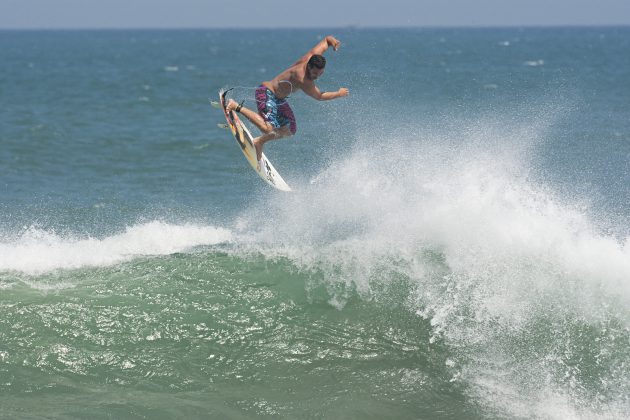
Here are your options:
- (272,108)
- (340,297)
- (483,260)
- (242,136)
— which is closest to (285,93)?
(272,108)

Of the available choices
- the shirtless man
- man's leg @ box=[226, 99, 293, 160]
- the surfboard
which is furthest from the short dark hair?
the surfboard

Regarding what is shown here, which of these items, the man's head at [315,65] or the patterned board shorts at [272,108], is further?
the patterned board shorts at [272,108]

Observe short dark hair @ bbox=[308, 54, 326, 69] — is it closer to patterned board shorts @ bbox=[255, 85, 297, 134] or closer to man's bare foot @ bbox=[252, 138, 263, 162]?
patterned board shorts @ bbox=[255, 85, 297, 134]

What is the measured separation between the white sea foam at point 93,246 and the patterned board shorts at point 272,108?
229 cm

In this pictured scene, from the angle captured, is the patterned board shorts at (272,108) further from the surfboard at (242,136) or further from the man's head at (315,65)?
the man's head at (315,65)

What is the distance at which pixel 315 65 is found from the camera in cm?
966

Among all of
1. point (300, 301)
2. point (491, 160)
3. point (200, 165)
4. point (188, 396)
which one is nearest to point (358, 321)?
point (300, 301)

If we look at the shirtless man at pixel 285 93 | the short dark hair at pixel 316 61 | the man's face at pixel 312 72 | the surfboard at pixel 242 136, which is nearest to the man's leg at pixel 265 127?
the shirtless man at pixel 285 93

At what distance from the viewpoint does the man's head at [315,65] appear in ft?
31.6

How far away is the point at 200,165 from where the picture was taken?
63.8 feet

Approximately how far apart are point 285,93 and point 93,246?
11.6 ft

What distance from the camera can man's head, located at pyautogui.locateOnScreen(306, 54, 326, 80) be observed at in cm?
964

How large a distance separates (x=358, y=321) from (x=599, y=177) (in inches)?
383

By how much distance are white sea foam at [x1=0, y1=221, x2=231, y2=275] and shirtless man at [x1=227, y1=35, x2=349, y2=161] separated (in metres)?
1.94
